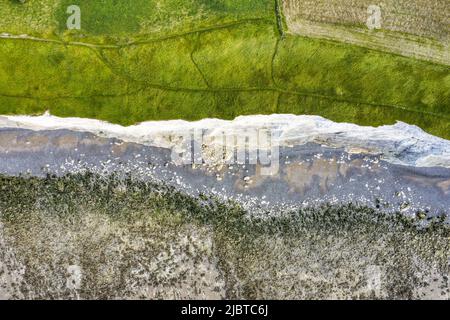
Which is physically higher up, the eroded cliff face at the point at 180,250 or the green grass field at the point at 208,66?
the green grass field at the point at 208,66

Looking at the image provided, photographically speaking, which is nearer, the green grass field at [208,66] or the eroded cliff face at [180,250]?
the green grass field at [208,66]

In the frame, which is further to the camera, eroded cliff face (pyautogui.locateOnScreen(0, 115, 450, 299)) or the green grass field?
eroded cliff face (pyautogui.locateOnScreen(0, 115, 450, 299))

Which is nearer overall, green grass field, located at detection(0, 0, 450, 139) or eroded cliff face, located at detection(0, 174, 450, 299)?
green grass field, located at detection(0, 0, 450, 139)

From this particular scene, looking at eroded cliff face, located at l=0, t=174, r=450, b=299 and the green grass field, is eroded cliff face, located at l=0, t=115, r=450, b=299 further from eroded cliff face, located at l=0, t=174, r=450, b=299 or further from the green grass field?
the green grass field

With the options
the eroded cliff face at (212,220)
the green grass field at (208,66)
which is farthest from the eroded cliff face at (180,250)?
the green grass field at (208,66)

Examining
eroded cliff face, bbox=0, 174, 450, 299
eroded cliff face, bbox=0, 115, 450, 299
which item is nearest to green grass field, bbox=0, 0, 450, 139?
eroded cliff face, bbox=0, 115, 450, 299

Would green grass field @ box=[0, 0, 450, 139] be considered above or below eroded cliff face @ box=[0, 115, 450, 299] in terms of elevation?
above

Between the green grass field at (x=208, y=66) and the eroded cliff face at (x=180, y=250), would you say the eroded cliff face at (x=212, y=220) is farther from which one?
the green grass field at (x=208, y=66)

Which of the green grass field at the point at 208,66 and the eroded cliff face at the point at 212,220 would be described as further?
the eroded cliff face at the point at 212,220
